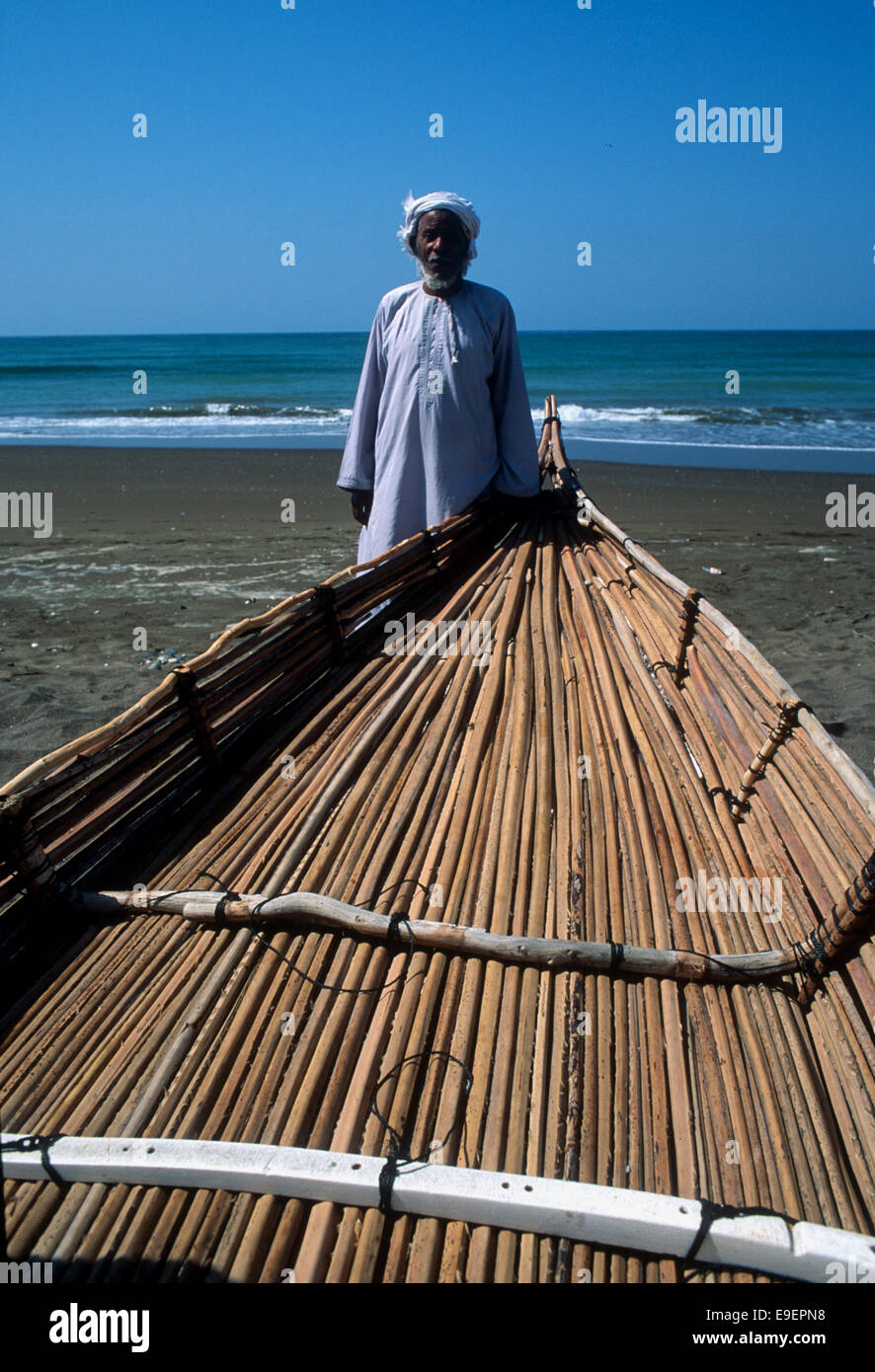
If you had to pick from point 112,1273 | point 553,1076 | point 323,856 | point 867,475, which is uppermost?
point 867,475

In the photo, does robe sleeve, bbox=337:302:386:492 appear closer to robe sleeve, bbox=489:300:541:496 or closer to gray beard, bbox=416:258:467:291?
gray beard, bbox=416:258:467:291

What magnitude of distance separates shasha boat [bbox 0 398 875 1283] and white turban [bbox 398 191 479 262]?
160cm

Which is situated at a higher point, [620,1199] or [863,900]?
[863,900]

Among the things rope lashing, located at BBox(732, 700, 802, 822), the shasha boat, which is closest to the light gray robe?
the shasha boat

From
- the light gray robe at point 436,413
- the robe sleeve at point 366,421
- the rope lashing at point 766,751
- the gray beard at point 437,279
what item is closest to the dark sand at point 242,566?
the robe sleeve at point 366,421

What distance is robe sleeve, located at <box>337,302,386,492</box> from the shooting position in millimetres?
3262

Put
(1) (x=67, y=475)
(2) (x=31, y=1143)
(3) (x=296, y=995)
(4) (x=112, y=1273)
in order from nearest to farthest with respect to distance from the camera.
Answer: (4) (x=112, y=1273), (2) (x=31, y=1143), (3) (x=296, y=995), (1) (x=67, y=475)

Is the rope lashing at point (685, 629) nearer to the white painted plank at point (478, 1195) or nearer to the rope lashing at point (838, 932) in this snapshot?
the rope lashing at point (838, 932)

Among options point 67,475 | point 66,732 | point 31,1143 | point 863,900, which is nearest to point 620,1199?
point 863,900

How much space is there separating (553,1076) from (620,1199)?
0.21 metres

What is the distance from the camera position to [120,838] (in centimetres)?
178

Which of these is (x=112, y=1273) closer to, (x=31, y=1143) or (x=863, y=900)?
(x=31, y=1143)

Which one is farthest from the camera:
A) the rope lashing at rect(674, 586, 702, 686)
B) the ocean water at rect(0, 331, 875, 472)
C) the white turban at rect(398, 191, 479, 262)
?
the ocean water at rect(0, 331, 875, 472)

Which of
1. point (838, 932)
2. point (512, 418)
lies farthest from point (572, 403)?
point (838, 932)
